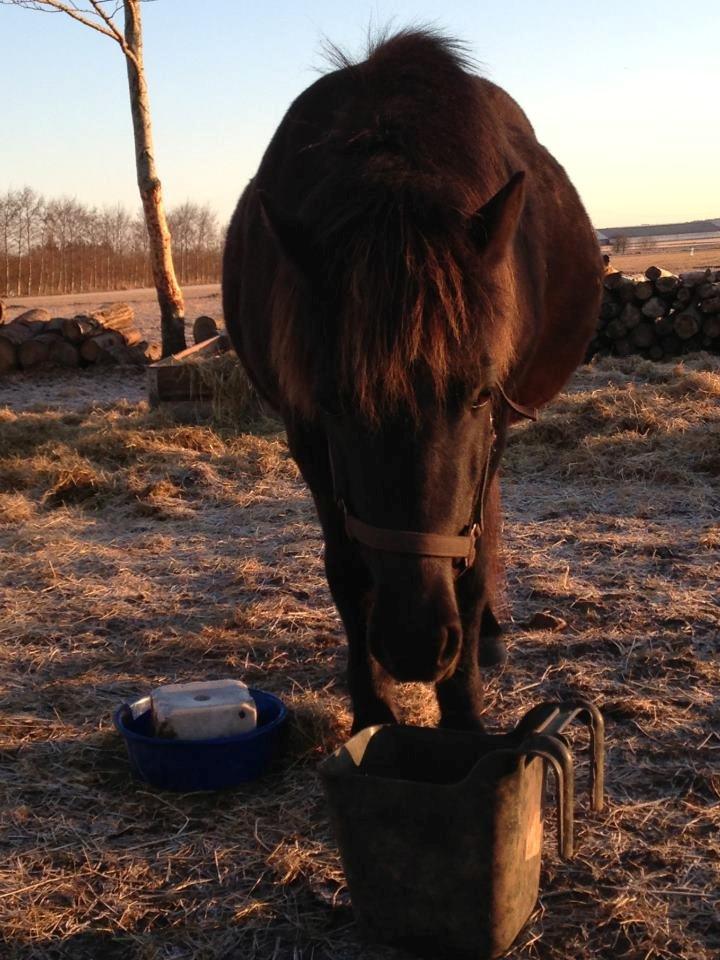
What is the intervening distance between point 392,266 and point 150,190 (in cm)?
1087

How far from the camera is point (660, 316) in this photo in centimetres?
1141

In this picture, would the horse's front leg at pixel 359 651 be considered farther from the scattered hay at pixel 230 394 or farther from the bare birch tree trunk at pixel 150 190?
the bare birch tree trunk at pixel 150 190

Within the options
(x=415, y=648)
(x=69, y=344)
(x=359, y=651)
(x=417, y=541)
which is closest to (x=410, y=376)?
(x=417, y=541)

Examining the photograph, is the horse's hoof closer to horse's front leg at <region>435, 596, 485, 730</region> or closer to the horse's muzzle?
horse's front leg at <region>435, 596, 485, 730</region>

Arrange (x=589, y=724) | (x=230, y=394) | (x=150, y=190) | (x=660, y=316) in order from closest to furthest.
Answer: (x=589, y=724)
(x=230, y=394)
(x=660, y=316)
(x=150, y=190)

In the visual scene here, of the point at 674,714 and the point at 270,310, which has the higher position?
the point at 270,310

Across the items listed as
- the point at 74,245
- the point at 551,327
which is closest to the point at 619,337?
the point at 551,327

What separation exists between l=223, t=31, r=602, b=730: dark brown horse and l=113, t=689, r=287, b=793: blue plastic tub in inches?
21.4

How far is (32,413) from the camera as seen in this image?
31.7 ft

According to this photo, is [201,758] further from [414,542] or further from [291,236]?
[291,236]

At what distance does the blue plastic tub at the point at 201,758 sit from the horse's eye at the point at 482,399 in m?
1.20

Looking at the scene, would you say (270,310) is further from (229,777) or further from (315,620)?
(315,620)

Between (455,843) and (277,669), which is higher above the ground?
(455,843)

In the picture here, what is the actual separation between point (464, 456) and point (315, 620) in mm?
2142
